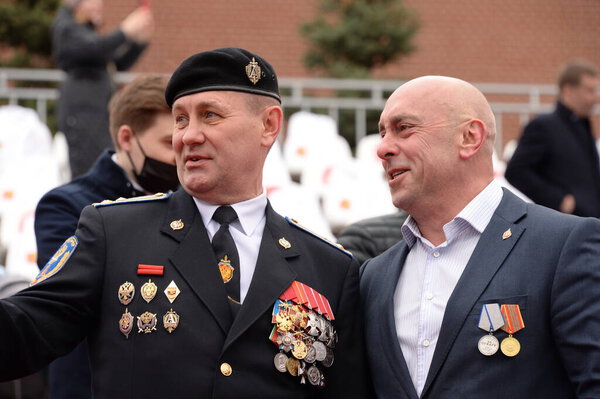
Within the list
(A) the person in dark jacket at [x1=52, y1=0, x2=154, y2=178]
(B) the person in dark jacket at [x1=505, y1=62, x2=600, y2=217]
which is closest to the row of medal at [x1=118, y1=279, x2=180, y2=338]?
(A) the person in dark jacket at [x1=52, y1=0, x2=154, y2=178]

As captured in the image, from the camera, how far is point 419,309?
3205 mm

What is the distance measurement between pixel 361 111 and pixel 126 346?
28.5ft

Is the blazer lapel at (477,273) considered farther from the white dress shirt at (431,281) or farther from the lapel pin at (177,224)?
the lapel pin at (177,224)

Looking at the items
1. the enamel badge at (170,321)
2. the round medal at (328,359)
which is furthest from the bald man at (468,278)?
the enamel badge at (170,321)

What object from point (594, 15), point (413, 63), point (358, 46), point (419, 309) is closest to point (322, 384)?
point (419, 309)

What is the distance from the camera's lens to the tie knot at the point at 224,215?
10.6 feet

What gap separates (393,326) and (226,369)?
0.60 m

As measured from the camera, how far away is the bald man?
2.95m

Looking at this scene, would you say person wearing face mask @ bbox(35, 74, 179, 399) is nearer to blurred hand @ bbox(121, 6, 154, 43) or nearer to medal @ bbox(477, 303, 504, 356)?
medal @ bbox(477, 303, 504, 356)

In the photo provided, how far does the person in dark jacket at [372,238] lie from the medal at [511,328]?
→ 1382mm

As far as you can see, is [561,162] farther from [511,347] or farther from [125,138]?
[511,347]

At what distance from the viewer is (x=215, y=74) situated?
3.20 meters

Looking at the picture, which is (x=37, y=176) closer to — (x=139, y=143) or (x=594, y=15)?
(x=139, y=143)

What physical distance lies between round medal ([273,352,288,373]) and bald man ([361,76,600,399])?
0.36 m
